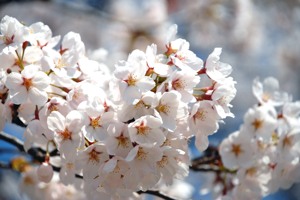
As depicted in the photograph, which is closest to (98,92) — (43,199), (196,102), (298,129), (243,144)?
(196,102)

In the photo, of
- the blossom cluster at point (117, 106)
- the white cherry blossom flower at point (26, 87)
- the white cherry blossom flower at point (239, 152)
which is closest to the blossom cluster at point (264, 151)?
the white cherry blossom flower at point (239, 152)

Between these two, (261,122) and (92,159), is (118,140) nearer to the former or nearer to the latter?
(92,159)

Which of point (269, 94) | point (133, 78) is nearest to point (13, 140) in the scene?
point (133, 78)

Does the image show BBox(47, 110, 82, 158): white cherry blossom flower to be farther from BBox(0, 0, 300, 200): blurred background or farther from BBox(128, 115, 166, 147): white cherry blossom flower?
BBox(0, 0, 300, 200): blurred background

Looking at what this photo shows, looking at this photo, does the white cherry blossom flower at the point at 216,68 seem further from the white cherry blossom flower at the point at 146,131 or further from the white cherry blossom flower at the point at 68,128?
the white cherry blossom flower at the point at 68,128

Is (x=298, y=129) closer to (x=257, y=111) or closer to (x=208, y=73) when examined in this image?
(x=257, y=111)

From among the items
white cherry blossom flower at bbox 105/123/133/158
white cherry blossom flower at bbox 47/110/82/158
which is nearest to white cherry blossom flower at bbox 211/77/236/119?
white cherry blossom flower at bbox 105/123/133/158
